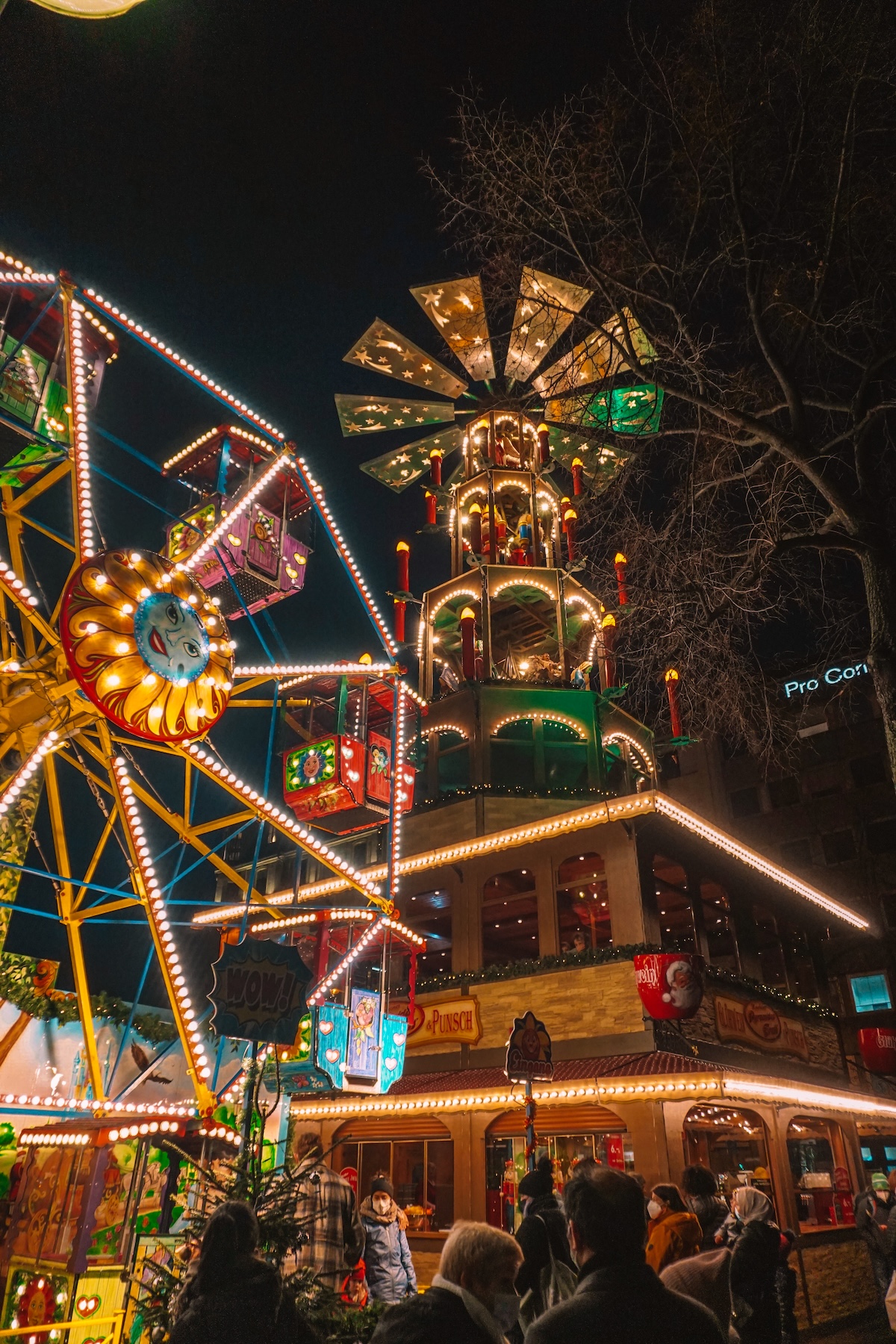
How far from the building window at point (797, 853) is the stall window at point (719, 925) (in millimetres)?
6245

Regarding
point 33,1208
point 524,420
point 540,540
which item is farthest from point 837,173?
point 524,420

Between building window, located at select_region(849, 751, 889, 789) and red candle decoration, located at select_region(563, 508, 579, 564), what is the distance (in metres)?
16.4

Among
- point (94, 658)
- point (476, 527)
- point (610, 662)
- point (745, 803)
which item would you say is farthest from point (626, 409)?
point (745, 803)

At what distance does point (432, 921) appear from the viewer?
57.1 ft

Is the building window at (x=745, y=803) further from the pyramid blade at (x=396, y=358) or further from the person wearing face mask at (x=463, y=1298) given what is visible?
the person wearing face mask at (x=463, y=1298)

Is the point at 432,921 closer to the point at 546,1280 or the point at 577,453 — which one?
the point at 546,1280

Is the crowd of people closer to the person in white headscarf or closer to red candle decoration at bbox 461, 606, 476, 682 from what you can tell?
the person in white headscarf

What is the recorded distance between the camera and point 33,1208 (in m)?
8.34

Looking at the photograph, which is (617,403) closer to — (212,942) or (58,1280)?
(58,1280)

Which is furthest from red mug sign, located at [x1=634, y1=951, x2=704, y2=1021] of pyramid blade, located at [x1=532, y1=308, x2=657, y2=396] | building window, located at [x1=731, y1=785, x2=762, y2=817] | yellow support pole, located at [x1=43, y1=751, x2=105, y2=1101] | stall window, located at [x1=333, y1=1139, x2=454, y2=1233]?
building window, located at [x1=731, y1=785, x2=762, y2=817]

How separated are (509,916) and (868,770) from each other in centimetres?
1903

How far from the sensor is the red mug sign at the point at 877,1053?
57.6ft

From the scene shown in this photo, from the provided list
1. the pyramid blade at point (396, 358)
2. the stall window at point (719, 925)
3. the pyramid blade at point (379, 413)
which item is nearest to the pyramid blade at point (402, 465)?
the pyramid blade at point (379, 413)

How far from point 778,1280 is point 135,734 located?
27.5 ft
